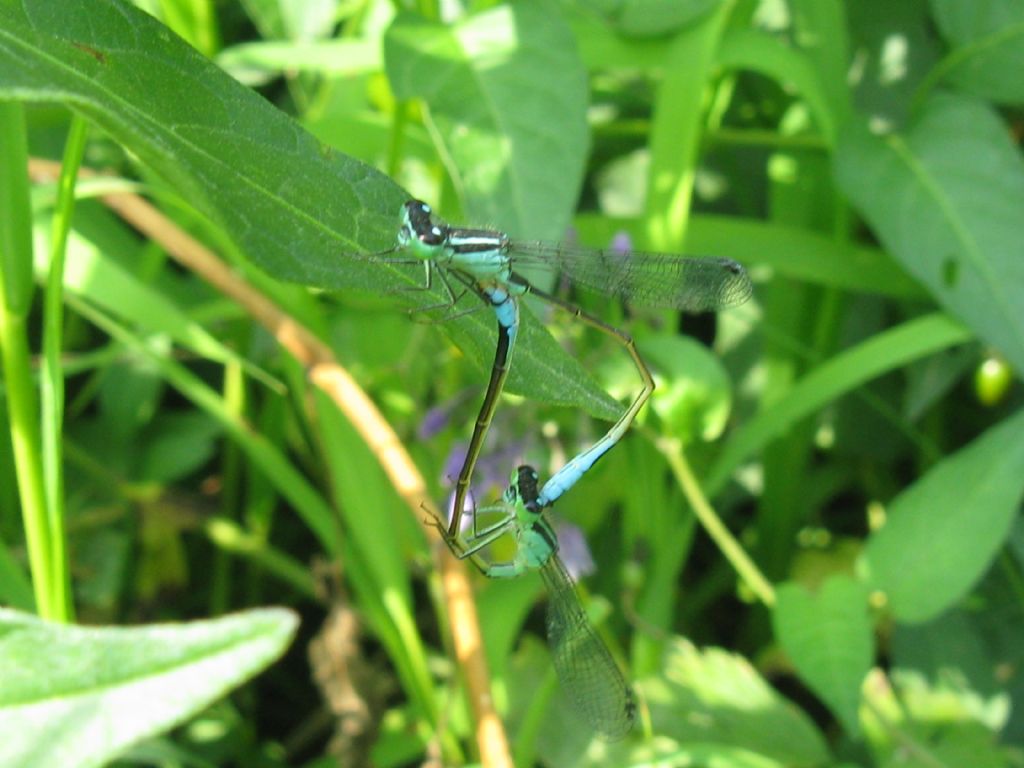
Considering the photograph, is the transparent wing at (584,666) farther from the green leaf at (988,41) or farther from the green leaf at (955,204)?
the green leaf at (988,41)

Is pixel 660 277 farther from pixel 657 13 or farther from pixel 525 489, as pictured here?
pixel 657 13

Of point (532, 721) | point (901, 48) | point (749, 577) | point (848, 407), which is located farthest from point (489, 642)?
point (901, 48)

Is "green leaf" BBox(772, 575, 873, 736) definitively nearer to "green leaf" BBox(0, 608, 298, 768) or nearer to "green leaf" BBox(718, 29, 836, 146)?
"green leaf" BBox(718, 29, 836, 146)

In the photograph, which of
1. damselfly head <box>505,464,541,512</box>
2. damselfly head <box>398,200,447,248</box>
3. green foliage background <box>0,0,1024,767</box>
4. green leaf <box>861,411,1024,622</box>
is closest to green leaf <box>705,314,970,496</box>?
green foliage background <box>0,0,1024,767</box>

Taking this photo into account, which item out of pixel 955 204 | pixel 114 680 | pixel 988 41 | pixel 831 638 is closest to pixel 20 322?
pixel 114 680

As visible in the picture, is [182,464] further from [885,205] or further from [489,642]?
[885,205]
